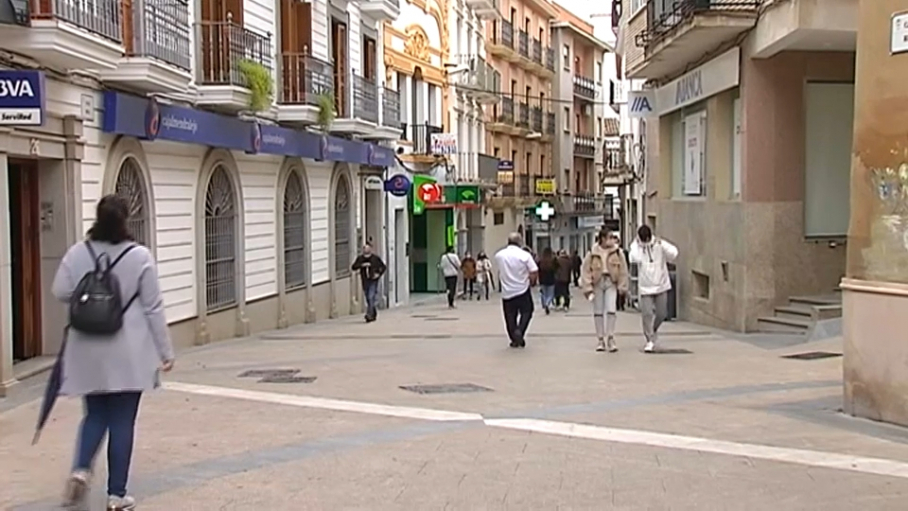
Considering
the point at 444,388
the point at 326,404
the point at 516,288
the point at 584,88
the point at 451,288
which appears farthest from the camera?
the point at 584,88

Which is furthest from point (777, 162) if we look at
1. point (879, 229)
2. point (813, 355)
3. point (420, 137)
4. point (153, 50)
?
point (420, 137)

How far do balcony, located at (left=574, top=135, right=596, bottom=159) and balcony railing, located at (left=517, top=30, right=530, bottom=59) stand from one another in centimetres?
1204

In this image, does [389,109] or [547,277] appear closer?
[547,277]

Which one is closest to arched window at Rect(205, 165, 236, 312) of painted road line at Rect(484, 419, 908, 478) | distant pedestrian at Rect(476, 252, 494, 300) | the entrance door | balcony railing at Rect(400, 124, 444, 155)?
the entrance door

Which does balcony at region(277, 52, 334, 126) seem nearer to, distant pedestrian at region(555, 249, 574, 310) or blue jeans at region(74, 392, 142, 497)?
distant pedestrian at region(555, 249, 574, 310)

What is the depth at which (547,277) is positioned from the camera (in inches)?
1240

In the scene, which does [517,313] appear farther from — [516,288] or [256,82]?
[256,82]

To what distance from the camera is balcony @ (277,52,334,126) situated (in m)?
22.8

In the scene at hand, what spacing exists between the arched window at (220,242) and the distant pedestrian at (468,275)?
20998mm

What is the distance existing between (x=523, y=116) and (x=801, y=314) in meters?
41.2

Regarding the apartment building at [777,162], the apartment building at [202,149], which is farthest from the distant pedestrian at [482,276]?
the apartment building at [777,162]

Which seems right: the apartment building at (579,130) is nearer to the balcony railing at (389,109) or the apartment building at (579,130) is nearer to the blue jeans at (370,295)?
the balcony railing at (389,109)

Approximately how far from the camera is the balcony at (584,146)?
71.3 m

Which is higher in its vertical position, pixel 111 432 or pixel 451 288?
pixel 111 432
